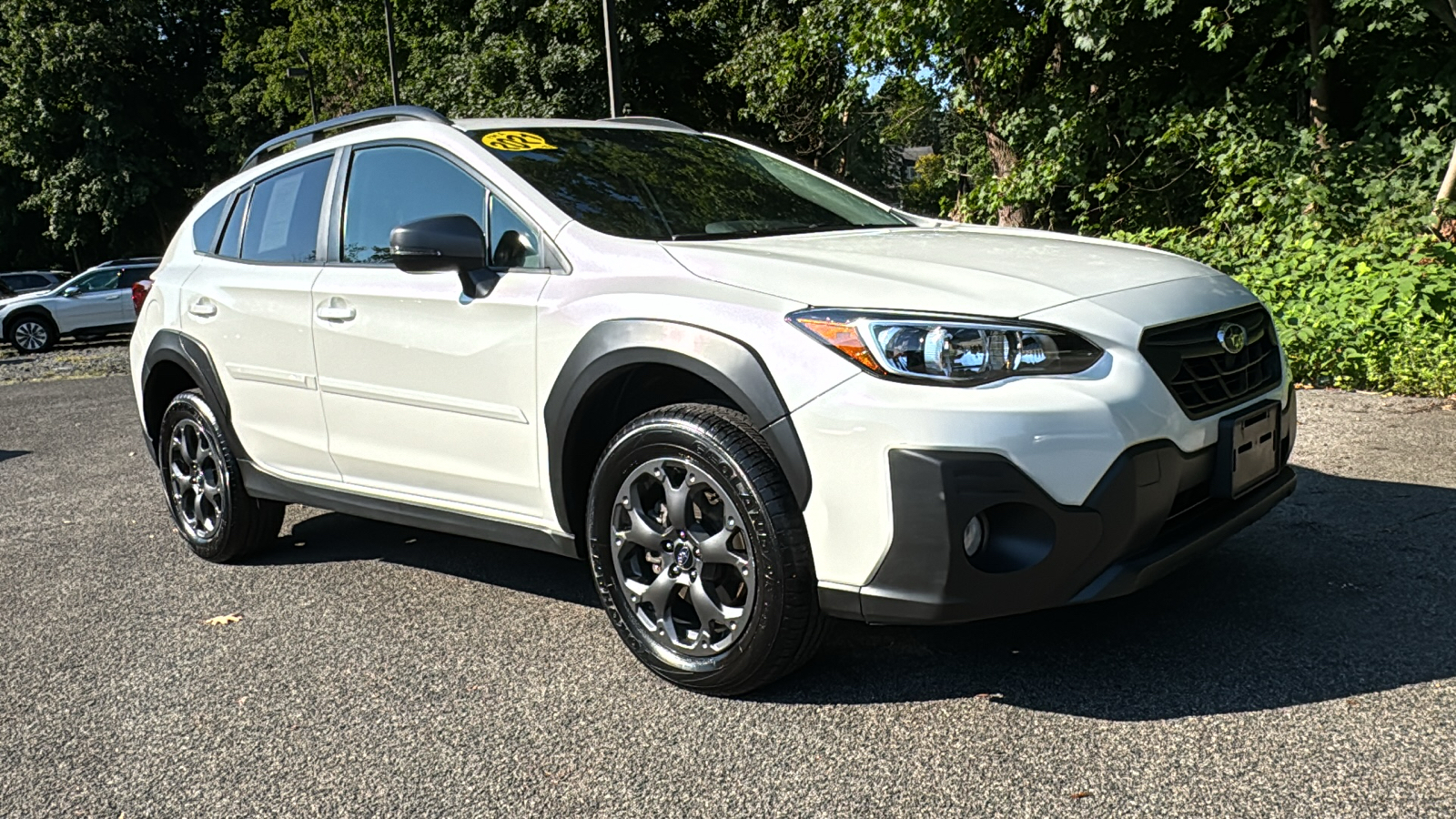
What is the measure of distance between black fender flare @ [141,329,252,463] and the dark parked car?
22.8m

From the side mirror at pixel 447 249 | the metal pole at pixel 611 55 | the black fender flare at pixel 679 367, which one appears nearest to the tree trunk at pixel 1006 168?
the metal pole at pixel 611 55

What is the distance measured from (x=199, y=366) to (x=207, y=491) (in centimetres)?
55

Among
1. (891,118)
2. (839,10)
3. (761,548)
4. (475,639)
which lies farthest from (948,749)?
(891,118)

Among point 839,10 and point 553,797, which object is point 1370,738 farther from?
point 839,10

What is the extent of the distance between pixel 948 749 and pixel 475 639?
168 cm

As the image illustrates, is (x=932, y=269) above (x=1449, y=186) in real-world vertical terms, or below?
above

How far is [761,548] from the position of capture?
3100 millimetres

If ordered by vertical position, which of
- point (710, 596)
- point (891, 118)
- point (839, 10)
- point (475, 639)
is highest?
point (839, 10)

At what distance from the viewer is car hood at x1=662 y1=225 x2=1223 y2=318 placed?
301cm

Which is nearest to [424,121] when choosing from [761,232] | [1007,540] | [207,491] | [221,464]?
[761,232]

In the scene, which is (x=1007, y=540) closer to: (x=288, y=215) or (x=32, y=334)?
(x=288, y=215)

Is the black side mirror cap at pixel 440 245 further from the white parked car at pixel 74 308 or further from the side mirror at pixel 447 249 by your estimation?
the white parked car at pixel 74 308

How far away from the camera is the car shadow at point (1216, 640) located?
3180 mm

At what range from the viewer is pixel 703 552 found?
10.8 feet
